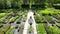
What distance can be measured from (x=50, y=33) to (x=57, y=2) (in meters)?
40.4

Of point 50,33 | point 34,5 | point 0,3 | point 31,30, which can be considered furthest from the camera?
point 34,5

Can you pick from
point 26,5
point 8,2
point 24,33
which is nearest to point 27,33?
point 24,33

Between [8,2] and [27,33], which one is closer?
[27,33]

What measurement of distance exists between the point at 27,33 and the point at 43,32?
9.97 ft

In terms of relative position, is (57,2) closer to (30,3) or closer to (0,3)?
(30,3)

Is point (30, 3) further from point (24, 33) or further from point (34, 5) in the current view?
point (24, 33)

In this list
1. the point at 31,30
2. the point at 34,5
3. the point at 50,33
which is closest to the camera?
the point at 50,33

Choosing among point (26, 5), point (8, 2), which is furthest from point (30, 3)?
point (8, 2)

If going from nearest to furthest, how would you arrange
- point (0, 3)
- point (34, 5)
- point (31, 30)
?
1. point (31, 30)
2. point (0, 3)
3. point (34, 5)

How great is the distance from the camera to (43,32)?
26047mm

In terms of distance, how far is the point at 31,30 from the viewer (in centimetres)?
2741

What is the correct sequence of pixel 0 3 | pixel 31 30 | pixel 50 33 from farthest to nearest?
pixel 0 3, pixel 31 30, pixel 50 33

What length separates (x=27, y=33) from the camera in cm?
2603

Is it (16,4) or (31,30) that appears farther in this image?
(16,4)
